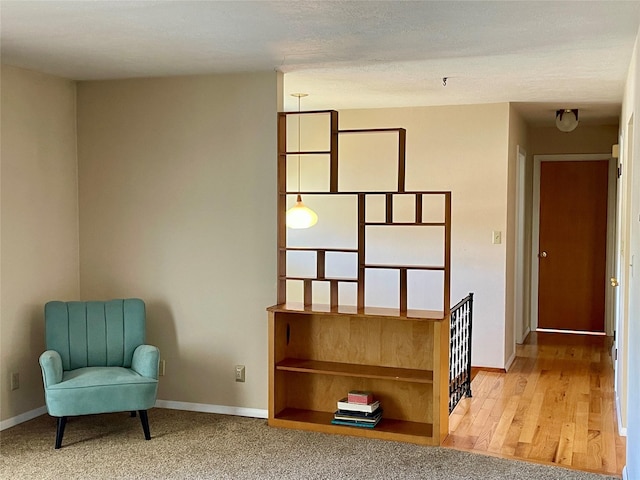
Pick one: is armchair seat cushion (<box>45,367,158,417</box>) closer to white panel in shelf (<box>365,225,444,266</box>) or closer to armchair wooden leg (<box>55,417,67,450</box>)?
armchair wooden leg (<box>55,417,67,450</box>)

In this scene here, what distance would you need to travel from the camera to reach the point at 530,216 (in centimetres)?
771

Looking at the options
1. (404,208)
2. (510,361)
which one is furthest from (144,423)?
(510,361)

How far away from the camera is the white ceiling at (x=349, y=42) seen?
2979 mm

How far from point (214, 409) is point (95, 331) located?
3.09 ft

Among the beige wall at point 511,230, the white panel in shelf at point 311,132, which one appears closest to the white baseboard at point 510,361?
the beige wall at point 511,230

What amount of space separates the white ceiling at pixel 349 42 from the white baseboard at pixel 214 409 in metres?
2.21

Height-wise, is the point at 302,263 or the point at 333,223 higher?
the point at 333,223

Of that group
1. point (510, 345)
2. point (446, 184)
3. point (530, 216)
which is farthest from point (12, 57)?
point (530, 216)

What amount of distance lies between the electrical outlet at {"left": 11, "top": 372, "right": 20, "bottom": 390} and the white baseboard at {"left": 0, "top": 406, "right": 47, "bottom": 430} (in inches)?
7.4

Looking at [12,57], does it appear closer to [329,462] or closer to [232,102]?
[232,102]

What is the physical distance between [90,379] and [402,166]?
2.23 m

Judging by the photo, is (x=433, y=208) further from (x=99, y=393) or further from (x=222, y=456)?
(x=99, y=393)

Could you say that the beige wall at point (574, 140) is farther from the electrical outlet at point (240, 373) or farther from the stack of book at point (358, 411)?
the electrical outlet at point (240, 373)

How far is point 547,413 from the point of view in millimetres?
4707
